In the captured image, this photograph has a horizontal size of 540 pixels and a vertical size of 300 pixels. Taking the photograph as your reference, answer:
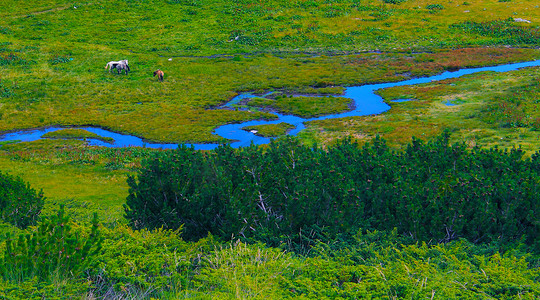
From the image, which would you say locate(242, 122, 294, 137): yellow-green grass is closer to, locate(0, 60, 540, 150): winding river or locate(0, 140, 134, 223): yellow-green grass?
locate(0, 60, 540, 150): winding river

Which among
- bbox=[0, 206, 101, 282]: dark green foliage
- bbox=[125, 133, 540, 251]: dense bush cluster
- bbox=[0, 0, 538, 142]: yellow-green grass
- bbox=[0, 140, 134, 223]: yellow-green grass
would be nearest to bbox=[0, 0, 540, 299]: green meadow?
bbox=[0, 206, 101, 282]: dark green foliage

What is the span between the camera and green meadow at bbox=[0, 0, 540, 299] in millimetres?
8695

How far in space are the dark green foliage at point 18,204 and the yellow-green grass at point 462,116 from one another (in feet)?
67.2

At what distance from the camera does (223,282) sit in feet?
28.0

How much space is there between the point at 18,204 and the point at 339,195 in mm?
9265

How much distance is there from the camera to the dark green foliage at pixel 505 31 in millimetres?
62216

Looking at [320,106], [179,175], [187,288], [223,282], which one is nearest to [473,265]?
[223,282]

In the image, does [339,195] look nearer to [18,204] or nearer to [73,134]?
[18,204]

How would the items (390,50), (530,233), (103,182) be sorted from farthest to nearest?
(390,50) < (103,182) < (530,233)

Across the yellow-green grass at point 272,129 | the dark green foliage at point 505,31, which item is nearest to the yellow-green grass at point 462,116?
the yellow-green grass at point 272,129

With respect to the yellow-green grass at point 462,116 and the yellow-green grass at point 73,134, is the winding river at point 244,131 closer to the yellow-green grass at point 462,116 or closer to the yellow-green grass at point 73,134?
the yellow-green grass at point 73,134

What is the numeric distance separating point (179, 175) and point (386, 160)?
6102 millimetres

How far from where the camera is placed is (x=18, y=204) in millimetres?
13375

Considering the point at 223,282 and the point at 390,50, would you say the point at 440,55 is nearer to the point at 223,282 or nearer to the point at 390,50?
the point at 390,50
